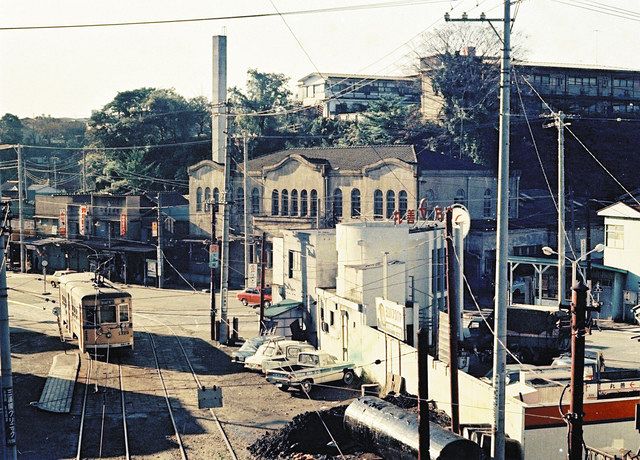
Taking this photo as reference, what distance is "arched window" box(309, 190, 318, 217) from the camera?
59000mm

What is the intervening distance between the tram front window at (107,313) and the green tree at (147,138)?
51035 millimetres

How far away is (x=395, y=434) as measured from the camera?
2219 centimetres

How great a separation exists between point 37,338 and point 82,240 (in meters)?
27.4

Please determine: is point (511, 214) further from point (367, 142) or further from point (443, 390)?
point (443, 390)

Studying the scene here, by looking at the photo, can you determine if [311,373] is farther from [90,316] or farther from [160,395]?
[90,316]

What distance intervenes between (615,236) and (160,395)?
2811 cm

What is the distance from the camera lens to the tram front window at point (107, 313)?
117 ft

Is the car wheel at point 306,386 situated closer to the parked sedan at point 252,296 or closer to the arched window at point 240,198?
the parked sedan at point 252,296

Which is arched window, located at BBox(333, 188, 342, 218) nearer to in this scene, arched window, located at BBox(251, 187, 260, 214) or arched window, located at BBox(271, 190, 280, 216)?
arched window, located at BBox(271, 190, 280, 216)

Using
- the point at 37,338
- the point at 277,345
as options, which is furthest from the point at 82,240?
the point at 277,345

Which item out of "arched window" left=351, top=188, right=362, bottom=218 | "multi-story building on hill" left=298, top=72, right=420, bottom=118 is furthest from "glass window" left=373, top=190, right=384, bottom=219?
"multi-story building on hill" left=298, top=72, right=420, bottom=118

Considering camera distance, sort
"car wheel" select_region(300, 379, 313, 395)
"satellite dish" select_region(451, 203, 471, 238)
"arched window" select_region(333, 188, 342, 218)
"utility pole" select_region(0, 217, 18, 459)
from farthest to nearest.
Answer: "arched window" select_region(333, 188, 342, 218), "car wheel" select_region(300, 379, 313, 395), "satellite dish" select_region(451, 203, 471, 238), "utility pole" select_region(0, 217, 18, 459)

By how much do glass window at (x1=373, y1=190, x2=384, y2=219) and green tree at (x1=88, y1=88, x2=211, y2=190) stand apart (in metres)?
35.7

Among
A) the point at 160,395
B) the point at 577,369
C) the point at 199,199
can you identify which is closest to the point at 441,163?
the point at 199,199
